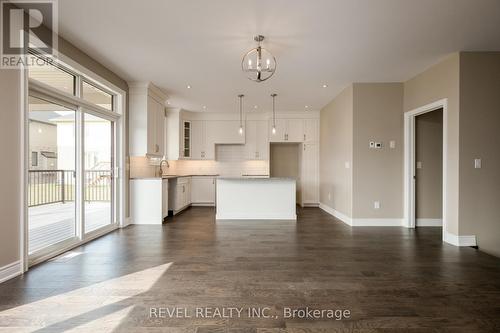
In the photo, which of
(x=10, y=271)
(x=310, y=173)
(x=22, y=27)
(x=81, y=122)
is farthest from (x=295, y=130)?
(x=10, y=271)

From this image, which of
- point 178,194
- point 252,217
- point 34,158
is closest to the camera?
point 34,158

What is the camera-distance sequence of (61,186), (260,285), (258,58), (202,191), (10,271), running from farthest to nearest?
(202,191)
(61,186)
(258,58)
(10,271)
(260,285)

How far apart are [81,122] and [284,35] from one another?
10.3 feet

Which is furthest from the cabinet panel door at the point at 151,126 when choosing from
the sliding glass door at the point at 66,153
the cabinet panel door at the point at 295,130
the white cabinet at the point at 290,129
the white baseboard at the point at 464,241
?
the white baseboard at the point at 464,241

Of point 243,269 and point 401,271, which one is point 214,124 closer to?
point 243,269

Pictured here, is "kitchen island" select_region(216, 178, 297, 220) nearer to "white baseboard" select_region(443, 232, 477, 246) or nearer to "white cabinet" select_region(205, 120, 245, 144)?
"white cabinet" select_region(205, 120, 245, 144)

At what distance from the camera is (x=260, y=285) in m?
2.45

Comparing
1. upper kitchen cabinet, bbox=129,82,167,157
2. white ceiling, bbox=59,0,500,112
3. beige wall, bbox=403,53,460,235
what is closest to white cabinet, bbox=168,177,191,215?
upper kitchen cabinet, bbox=129,82,167,157

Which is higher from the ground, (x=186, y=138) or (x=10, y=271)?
(x=186, y=138)

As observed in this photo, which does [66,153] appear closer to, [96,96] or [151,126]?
[96,96]

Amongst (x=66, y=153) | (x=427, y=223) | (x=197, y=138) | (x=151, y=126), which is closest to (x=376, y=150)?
(x=427, y=223)

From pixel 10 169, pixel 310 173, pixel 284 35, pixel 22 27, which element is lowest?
pixel 310 173

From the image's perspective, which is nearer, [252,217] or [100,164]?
[100,164]

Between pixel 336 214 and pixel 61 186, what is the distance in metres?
5.67
